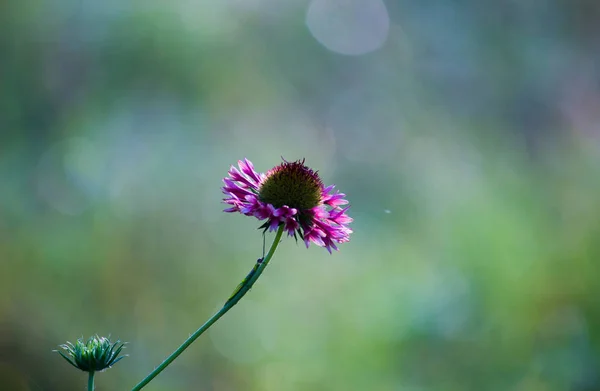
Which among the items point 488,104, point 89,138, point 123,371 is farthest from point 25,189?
point 488,104

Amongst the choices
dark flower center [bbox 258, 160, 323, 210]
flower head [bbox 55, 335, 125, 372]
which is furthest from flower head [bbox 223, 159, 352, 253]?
flower head [bbox 55, 335, 125, 372]

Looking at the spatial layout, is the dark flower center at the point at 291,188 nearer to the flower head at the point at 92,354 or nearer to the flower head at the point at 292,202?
the flower head at the point at 292,202

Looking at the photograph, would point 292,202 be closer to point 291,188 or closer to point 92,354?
point 291,188

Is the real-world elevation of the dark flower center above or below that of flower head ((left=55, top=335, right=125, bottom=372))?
above

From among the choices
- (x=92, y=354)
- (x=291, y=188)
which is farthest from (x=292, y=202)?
(x=92, y=354)

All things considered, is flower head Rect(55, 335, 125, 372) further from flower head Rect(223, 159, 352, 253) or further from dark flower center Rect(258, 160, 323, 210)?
dark flower center Rect(258, 160, 323, 210)

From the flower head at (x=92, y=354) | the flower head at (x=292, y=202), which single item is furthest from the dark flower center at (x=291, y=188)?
the flower head at (x=92, y=354)

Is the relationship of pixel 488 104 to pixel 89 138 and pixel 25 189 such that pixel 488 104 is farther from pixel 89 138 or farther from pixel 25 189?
pixel 25 189
